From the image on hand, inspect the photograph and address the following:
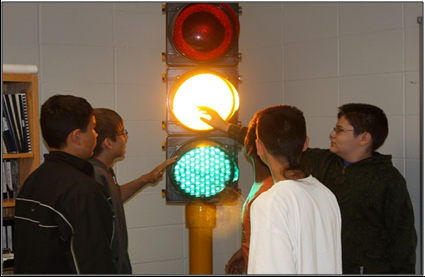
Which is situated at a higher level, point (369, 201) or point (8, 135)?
point (8, 135)

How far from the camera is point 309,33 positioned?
103 inches

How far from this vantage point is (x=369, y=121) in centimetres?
197

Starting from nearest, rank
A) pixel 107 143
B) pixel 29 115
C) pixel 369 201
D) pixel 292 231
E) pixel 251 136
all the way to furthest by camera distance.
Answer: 1. pixel 292 231
2. pixel 251 136
3. pixel 369 201
4. pixel 107 143
5. pixel 29 115

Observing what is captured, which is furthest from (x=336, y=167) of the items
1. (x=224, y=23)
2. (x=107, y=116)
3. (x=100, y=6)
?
(x=100, y=6)

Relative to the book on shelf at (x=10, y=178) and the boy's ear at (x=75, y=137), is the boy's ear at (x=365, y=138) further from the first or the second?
the book on shelf at (x=10, y=178)

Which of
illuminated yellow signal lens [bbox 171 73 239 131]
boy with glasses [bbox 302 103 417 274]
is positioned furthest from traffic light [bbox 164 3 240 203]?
boy with glasses [bbox 302 103 417 274]

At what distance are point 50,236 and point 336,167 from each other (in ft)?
4.11

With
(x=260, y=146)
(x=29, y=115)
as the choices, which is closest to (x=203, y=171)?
(x=260, y=146)

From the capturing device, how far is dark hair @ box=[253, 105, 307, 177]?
55.6 inches

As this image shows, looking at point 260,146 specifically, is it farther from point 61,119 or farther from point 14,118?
point 14,118

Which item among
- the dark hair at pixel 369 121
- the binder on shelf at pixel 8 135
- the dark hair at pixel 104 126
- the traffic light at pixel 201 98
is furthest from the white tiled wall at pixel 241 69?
the traffic light at pixel 201 98

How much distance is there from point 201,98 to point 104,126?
1.79 feet

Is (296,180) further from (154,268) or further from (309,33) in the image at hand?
(154,268)

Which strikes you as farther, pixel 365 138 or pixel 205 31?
pixel 365 138
